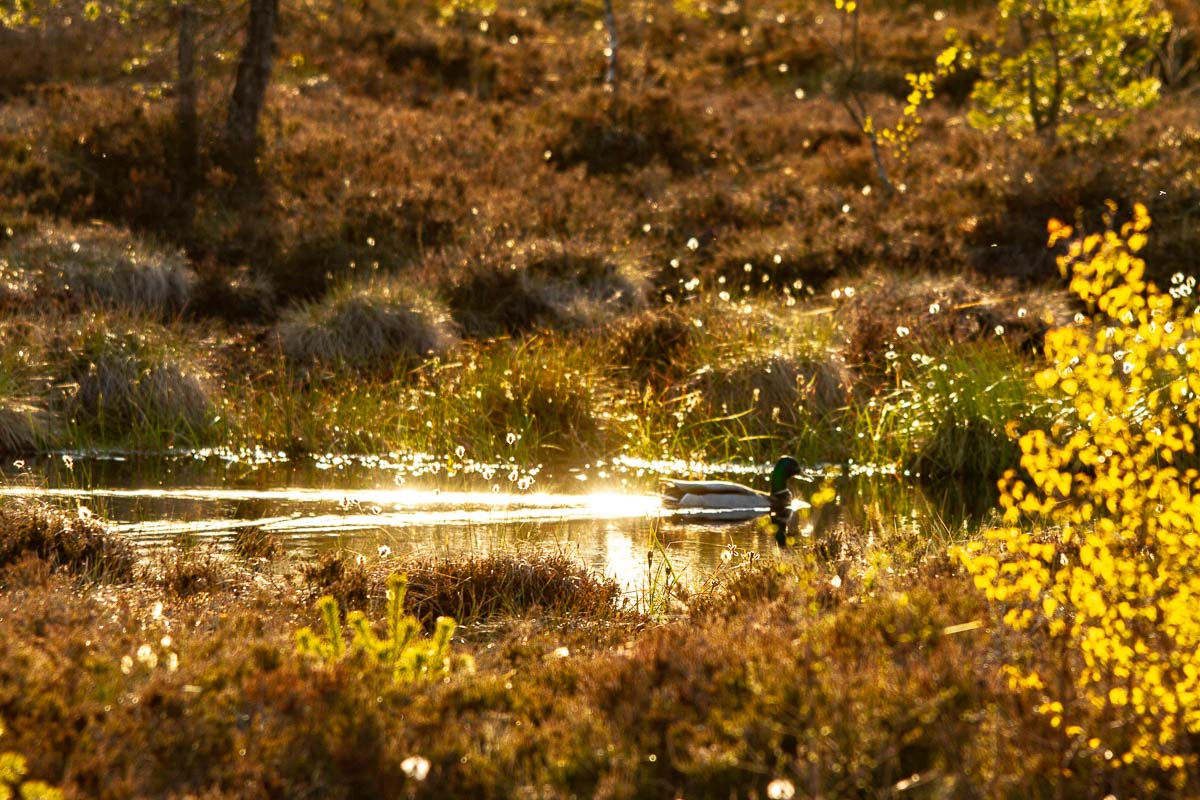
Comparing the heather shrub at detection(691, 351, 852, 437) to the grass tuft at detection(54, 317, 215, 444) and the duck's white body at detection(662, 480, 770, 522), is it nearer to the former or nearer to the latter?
the duck's white body at detection(662, 480, 770, 522)

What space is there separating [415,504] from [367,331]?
4628 millimetres

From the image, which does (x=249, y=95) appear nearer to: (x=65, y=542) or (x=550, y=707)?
(x=65, y=542)

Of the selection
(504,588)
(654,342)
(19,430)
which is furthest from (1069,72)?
(504,588)

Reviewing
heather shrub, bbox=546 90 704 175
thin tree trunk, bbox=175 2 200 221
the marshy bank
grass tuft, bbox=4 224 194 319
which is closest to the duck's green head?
the marshy bank

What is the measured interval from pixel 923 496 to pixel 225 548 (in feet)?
18.5

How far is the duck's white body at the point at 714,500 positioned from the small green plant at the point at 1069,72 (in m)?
12.0

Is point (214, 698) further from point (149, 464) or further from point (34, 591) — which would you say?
point (149, 464)

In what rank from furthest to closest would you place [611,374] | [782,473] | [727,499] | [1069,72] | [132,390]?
[1069,72]
[611,374]
[132,390]
[782,473]
[727,499]

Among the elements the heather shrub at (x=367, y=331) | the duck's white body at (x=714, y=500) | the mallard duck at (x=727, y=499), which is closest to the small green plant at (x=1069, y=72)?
the heather shrub at (x=367, y=331)

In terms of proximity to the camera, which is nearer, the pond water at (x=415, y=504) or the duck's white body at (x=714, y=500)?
the pond water at (x=415, y=504)

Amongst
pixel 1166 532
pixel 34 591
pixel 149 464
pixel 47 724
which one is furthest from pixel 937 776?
pixel 149 464

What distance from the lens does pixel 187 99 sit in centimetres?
1919

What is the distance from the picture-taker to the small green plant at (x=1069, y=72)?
19.8 meters

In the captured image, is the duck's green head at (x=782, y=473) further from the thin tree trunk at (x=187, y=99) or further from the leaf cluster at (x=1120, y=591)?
the thin tree trunk at (x=187, y=99)
